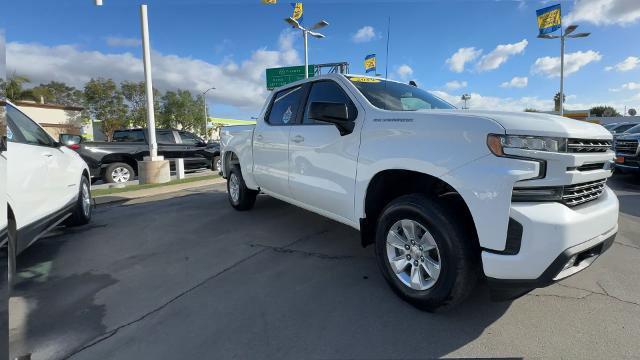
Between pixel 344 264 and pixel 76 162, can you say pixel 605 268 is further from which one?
pixel 76 162

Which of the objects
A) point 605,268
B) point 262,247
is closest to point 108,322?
point 262,247

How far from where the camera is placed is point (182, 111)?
54.6 metres

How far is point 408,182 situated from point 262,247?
6.45 feet

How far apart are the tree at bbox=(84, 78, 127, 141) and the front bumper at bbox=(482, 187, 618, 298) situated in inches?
1836

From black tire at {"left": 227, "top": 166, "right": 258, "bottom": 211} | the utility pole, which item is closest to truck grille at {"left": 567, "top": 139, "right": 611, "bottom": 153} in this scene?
black tire at {"left": 227, "top": 166, "right": 258, "bottom": 211}

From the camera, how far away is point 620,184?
9211mm

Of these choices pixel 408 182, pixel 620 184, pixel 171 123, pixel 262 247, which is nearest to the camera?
Result: pixel 408 182

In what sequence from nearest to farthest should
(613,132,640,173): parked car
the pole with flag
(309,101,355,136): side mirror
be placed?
(309,101,355,136): side mirror → (613,132,640,173): parked car → the pole with flag

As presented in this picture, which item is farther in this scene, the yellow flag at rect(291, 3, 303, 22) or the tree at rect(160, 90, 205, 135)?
the tree at rect(160, 90, 205, 135)

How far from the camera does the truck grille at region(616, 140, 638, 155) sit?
8.95m

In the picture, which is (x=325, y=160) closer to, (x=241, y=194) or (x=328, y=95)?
(x=328, y=95)

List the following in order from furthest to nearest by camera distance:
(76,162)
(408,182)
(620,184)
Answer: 1. (620,184)
2. (76,162)
3. (408,182)

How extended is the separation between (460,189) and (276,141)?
2.71 meters

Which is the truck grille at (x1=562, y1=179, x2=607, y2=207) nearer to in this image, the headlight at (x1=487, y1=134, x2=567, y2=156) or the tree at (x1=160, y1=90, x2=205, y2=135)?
the headlight at (x1=487, y1=134, x2=567, y2=156)
